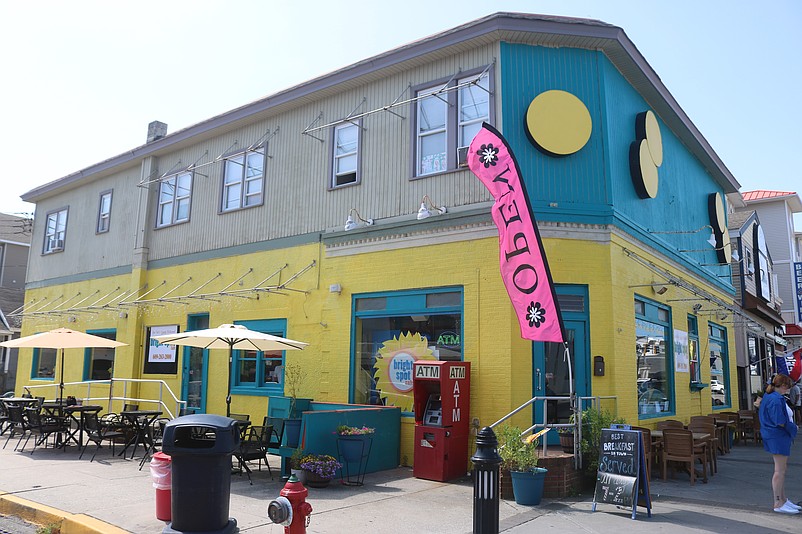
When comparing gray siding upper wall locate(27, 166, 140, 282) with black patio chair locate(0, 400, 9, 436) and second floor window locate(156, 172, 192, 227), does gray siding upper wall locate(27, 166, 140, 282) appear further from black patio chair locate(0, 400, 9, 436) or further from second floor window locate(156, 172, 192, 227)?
black patio chair locate(0, 400, 9, 436)

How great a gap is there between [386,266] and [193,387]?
22.9ft

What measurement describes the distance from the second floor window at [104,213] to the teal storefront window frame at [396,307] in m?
11.4

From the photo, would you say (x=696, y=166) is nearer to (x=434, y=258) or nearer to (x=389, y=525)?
(x=434, y=258)

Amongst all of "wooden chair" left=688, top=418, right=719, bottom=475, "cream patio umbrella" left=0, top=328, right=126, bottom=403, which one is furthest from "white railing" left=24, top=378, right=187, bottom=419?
"wooden chair" left=688, top=418, right=719, bottom=475

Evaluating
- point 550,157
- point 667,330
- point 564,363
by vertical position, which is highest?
point 550,157

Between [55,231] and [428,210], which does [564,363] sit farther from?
[55,231]

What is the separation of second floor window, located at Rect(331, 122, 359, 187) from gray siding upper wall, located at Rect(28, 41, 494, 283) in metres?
0.20

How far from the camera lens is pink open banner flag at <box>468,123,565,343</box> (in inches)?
361

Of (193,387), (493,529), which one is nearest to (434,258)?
(493,529)

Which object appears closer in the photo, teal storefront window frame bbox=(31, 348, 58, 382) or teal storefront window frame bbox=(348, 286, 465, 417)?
teal storefront window frame bbox=(348, 286, 465, 417)

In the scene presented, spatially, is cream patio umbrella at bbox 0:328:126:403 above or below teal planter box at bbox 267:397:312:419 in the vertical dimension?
above

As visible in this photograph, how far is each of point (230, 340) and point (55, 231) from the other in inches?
582

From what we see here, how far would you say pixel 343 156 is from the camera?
14367 millimetres

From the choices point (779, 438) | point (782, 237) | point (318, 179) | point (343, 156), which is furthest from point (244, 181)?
point (782, 237)
